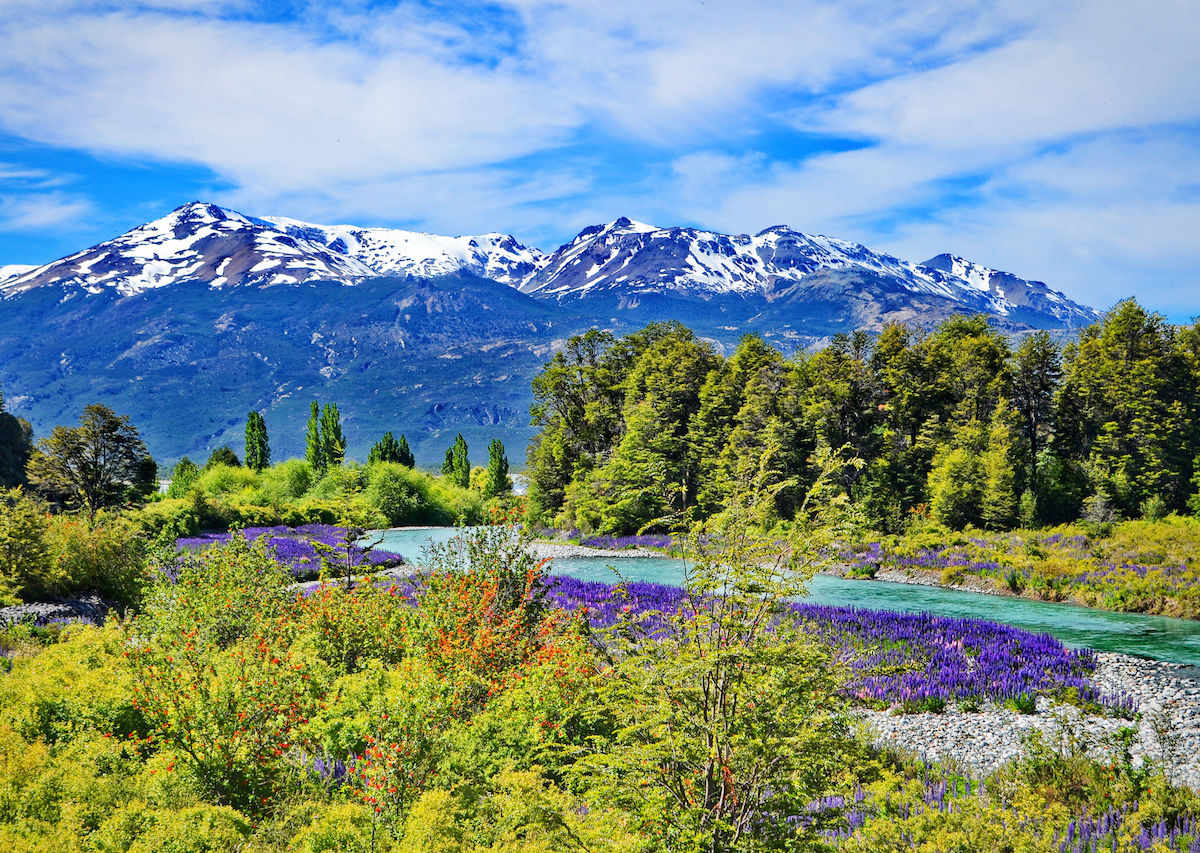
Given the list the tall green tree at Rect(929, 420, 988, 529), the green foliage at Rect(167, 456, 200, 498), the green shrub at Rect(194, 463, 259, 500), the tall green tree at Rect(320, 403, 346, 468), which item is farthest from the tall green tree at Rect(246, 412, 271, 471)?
the tall green tree at Rect(929, 420, 988, 529)

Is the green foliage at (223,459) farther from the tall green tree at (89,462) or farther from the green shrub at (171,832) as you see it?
the green shrub at (171,832)

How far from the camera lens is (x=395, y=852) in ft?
15.0

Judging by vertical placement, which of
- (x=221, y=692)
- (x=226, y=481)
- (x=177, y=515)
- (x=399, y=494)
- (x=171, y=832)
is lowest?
(x=177, y=515)

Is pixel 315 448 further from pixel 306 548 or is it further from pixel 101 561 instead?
pixel 101 561

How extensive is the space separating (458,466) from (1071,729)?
6998 centimetres

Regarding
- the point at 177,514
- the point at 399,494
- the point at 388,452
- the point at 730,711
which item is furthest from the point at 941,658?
the point at 388,452

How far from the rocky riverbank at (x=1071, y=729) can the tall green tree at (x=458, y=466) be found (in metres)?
62.6

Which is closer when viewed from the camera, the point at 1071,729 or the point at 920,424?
the point at 1071,729

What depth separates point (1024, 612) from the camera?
74.8 feet

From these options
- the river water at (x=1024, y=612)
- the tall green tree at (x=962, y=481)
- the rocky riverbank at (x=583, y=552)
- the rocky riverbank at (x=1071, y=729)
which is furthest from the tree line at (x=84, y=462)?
the tall green tree at (x=962, y=481)

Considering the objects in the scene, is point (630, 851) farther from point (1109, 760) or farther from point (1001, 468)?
point (1001, 468)

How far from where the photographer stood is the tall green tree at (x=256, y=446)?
7238cm

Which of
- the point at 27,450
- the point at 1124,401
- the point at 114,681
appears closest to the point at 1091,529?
the point at 1124,401

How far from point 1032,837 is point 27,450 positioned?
47.6 metres
